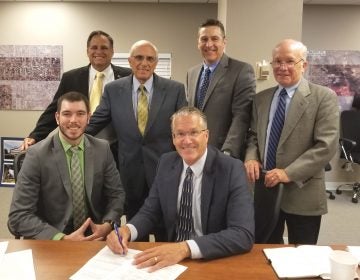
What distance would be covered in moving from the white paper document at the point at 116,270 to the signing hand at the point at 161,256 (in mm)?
18

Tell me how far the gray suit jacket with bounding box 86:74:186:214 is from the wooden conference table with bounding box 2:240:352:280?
904 mm

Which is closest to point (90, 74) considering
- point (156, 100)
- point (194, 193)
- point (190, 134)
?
point (156, 100)

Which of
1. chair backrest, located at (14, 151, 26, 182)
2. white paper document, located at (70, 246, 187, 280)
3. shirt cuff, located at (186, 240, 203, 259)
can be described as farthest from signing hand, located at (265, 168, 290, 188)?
chair backrest, located at (14, 151, 26, 182)

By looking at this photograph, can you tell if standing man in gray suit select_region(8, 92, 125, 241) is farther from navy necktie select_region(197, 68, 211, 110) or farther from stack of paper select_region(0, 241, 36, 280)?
navy necktie select_region(197, 68, 211, 110)

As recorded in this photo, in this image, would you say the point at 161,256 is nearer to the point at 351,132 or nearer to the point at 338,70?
the point at 351,132

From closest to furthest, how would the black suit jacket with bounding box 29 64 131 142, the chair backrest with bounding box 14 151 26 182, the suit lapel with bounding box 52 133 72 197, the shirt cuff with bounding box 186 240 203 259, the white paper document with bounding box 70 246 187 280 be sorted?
the white paper document with bounding box 70 246 187 280
the shirt cuff with bounding box 186 240 203 259
the suit lapel with bounding box 52 133 72 197
the chair backrest with bounding box 14 151 26 182
the black suit jacket with bounding box 29 64 131 142

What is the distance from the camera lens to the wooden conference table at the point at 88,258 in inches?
49.3

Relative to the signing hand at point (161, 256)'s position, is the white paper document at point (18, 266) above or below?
below

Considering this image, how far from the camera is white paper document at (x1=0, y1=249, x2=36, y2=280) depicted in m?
1.24

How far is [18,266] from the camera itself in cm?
130

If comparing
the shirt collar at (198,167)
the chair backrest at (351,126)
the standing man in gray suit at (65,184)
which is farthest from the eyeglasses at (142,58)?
the chair backrest at (351,126)

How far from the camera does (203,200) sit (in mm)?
1631

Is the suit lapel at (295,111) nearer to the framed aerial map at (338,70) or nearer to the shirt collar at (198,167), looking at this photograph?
the shirt collar at (198,167)

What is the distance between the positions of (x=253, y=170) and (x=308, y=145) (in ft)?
1.14
